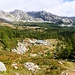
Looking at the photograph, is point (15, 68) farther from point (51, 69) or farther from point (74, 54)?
point (74, 54)

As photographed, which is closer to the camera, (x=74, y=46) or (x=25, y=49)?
(x=74, y=46)

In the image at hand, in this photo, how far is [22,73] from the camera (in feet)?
120

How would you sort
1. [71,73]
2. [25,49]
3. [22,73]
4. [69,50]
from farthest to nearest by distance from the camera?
[25,49] < [69,50] < [71,73] < [22,73]

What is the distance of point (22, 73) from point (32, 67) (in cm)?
523

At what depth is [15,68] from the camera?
3812cm

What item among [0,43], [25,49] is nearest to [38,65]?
[0,43]

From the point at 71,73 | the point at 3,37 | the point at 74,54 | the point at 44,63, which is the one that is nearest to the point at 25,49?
the point at 3,37

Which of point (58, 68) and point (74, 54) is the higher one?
point (58, 68)

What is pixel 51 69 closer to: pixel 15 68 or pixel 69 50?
pixel 15 68

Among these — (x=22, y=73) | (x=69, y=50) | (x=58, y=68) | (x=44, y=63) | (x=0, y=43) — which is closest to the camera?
(x=22, y=73)

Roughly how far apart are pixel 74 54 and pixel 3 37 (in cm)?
4408

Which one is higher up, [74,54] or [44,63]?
[44,63]

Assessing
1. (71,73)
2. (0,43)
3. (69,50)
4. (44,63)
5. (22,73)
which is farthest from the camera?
(0,43)

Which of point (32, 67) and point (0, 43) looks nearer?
point (32, 67)
